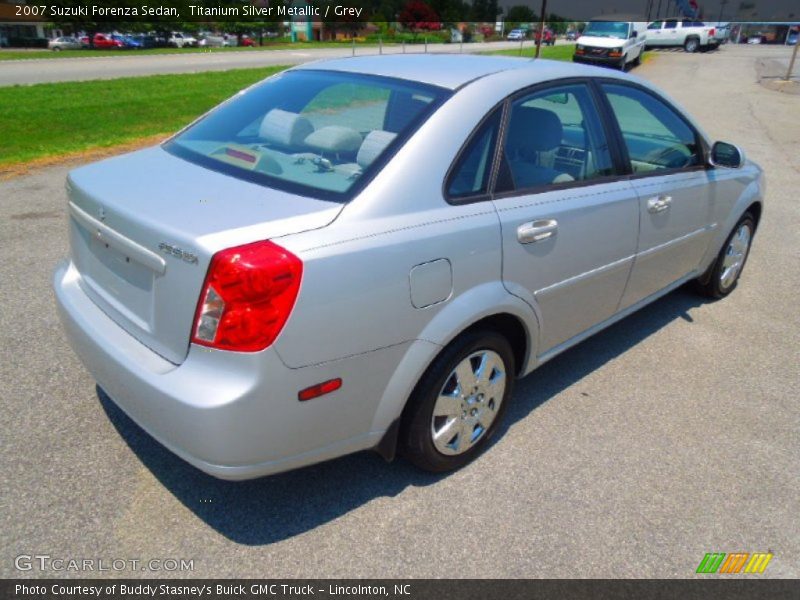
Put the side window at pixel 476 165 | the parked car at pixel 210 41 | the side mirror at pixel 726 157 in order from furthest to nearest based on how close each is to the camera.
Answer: the parked car at pixel 210 41
the side mirror at pixel 726 157
the side window at pixel 476 165

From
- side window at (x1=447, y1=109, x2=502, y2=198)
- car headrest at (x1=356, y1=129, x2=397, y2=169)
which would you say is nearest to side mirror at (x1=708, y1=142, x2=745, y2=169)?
side window at (x1=447, y1=109, x2=502, y2=198)

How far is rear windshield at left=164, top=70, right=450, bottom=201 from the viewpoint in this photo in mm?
2432

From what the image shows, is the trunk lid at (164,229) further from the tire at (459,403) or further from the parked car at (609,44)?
the parked car at (609,44)

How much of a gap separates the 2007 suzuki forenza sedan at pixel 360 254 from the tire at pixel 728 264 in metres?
1.34

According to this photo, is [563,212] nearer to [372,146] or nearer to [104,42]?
[372,146]

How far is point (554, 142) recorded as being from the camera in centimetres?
313

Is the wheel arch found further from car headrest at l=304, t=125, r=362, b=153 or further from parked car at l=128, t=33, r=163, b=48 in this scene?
parked car at l=128, t=33, r=163, b=48

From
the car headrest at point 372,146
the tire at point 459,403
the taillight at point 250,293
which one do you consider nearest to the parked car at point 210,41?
the car headrest at point 372,146

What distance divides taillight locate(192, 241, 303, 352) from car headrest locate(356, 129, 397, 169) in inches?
24.6

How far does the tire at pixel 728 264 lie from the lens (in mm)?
4623

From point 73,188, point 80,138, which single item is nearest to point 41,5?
point 80,138

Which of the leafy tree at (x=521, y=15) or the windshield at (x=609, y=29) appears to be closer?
the windshield at (x=609, y=29)
